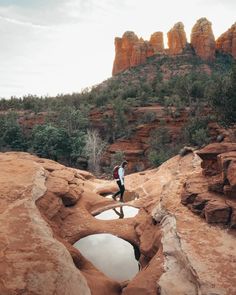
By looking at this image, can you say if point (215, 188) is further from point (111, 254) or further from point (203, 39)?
point (203, 39)

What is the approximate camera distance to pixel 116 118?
40.4 metres

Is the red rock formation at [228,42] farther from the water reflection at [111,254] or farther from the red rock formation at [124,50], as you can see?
the water reflection at [111,254]

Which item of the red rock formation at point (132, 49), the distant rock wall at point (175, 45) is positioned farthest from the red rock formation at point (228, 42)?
the red rock formation at point (132, 49)

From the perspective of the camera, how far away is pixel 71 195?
12977 millimetres

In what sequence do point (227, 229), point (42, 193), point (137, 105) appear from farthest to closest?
point (137, 105) → point (42, 193) → point (227, 229)

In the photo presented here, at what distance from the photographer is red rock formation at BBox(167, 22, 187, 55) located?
73812 mm

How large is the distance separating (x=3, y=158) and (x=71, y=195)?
3.64 meters

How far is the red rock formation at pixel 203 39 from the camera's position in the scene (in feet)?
236

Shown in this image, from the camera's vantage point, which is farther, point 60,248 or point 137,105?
point 137,105

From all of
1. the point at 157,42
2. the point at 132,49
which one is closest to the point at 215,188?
the point at 132,49

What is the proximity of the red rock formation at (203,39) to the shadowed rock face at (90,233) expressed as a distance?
64.1 metres

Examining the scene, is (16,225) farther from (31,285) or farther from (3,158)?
(3,158)

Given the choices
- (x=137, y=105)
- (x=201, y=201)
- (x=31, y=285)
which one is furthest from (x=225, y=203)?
(x=137, y=105)

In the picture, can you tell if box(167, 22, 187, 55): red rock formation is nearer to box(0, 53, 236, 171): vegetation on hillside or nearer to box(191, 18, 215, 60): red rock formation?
box(191, 18, 215, 60): red rock formation
